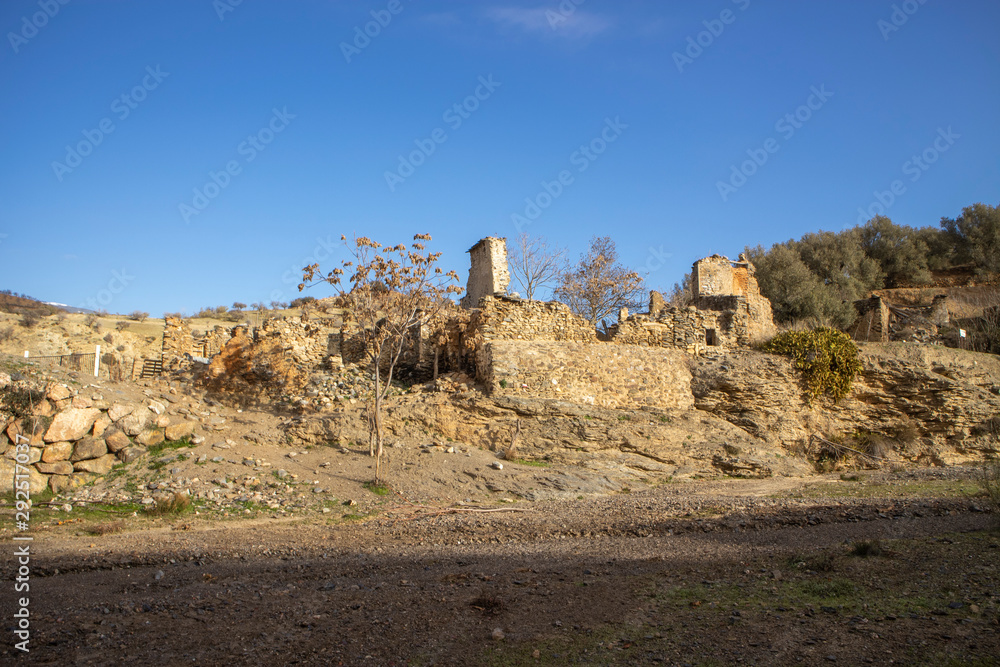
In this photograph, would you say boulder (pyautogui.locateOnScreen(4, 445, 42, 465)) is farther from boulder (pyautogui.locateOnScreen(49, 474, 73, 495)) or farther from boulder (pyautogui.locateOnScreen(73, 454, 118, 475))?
boulder (pyautogui.locateOnScreen(73, 454, 118, 475))

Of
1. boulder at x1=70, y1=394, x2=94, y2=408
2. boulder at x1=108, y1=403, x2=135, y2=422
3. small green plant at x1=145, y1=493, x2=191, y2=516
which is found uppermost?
boulder at x1=70, y1=394, x2=94, y2=408

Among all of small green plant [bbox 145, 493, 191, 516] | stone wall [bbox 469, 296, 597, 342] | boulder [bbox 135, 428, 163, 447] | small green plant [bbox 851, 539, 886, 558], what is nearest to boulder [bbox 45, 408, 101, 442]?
boulder [bbox 135, 428, 163, 447]

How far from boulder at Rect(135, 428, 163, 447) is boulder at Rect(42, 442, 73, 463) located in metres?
1.21

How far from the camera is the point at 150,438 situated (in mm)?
13195

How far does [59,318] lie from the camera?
33812mm

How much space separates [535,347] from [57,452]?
10645 mm

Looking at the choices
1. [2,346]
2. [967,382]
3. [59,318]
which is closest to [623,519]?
[967,382]

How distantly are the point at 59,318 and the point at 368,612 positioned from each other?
35.6m

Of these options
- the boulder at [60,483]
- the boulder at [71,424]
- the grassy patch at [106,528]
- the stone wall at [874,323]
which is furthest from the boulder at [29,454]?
the stone wall at [874,323]

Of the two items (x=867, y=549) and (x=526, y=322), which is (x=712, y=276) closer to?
(x=526, y=322)

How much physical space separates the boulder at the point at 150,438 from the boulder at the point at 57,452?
3.98 feet

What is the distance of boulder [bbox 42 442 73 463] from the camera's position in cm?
1191

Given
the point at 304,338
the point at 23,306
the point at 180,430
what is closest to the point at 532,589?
the point at 180,430

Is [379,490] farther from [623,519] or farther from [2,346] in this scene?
[2,346]
